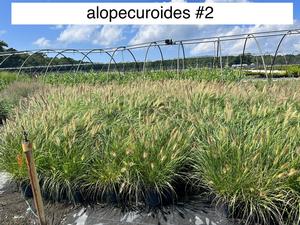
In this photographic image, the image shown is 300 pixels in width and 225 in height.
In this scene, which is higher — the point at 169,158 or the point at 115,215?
the point at 169,158

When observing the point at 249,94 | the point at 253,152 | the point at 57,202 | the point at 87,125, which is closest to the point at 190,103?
the point at 249,94

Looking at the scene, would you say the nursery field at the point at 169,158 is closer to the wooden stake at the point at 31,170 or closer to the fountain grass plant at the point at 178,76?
the wooden stake at the point at 31,170

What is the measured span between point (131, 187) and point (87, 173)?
504 mm

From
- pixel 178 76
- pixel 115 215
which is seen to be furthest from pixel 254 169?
pixel 178 76

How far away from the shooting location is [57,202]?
3.76 m

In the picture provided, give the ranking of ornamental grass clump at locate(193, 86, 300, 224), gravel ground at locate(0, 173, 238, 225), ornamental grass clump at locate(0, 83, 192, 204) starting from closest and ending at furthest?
ornamental grass clump at locate(193, 86, 300, 224) → gravel ground at locate(0, 173, 238, 225) → ornamental grass clump at locate(0, 83, 192, 204)

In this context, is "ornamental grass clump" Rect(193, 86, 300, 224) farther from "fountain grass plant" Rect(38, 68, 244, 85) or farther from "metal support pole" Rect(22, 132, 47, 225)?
"fountain grass plant" Rect(38, 68, 244, 85)

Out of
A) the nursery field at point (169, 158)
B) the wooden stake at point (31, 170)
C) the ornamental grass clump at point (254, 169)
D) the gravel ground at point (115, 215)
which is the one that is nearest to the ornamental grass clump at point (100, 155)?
the nursery field at point (169, 158)

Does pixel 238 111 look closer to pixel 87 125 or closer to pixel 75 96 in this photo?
pixel 87 125

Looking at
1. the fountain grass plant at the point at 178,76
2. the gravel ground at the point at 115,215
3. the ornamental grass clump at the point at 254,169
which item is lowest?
the gravel ground at the point at 115,215

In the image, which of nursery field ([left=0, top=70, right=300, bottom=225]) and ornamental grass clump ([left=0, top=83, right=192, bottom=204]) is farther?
ornamental grass clump ([left=0, top=83, right=192, bottom=204])

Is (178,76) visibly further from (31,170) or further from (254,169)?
(31,170)

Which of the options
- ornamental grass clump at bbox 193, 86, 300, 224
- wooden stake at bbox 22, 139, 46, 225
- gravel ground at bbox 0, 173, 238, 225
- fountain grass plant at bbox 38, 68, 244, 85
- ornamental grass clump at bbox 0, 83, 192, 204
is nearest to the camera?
wooden stake at bbox 22, 139, 46, 225

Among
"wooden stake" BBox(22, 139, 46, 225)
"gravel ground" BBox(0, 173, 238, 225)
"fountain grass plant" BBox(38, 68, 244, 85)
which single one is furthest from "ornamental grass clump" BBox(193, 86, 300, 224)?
"fountain grass plant" BBox(38, 68, 244, 85)
